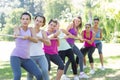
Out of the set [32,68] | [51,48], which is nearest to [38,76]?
[32,68]

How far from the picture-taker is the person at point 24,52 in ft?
19.8

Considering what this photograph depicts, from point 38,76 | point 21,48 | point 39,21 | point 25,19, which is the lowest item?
point 38,76

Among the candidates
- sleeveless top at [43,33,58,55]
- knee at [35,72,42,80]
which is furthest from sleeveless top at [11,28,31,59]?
sleeveless top at [43,33,58,55]

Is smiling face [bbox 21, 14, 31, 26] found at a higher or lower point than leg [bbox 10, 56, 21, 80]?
higher

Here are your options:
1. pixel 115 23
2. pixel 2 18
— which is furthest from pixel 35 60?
pixel 2 18

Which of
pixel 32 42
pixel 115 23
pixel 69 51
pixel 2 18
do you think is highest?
pixel 32 42

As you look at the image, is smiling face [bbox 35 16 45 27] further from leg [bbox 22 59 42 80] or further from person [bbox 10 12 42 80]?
leg [bbox 22 59 42 80]

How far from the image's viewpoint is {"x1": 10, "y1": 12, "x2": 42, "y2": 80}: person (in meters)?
6.03

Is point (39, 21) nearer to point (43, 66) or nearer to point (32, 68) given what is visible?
point (43, 66)

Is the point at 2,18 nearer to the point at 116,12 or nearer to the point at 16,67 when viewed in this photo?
the point at 116,12

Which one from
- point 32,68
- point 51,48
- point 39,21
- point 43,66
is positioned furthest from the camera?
point 51,48

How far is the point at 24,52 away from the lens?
6109 mm

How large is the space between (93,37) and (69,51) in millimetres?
1627

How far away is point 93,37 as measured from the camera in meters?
9.75
